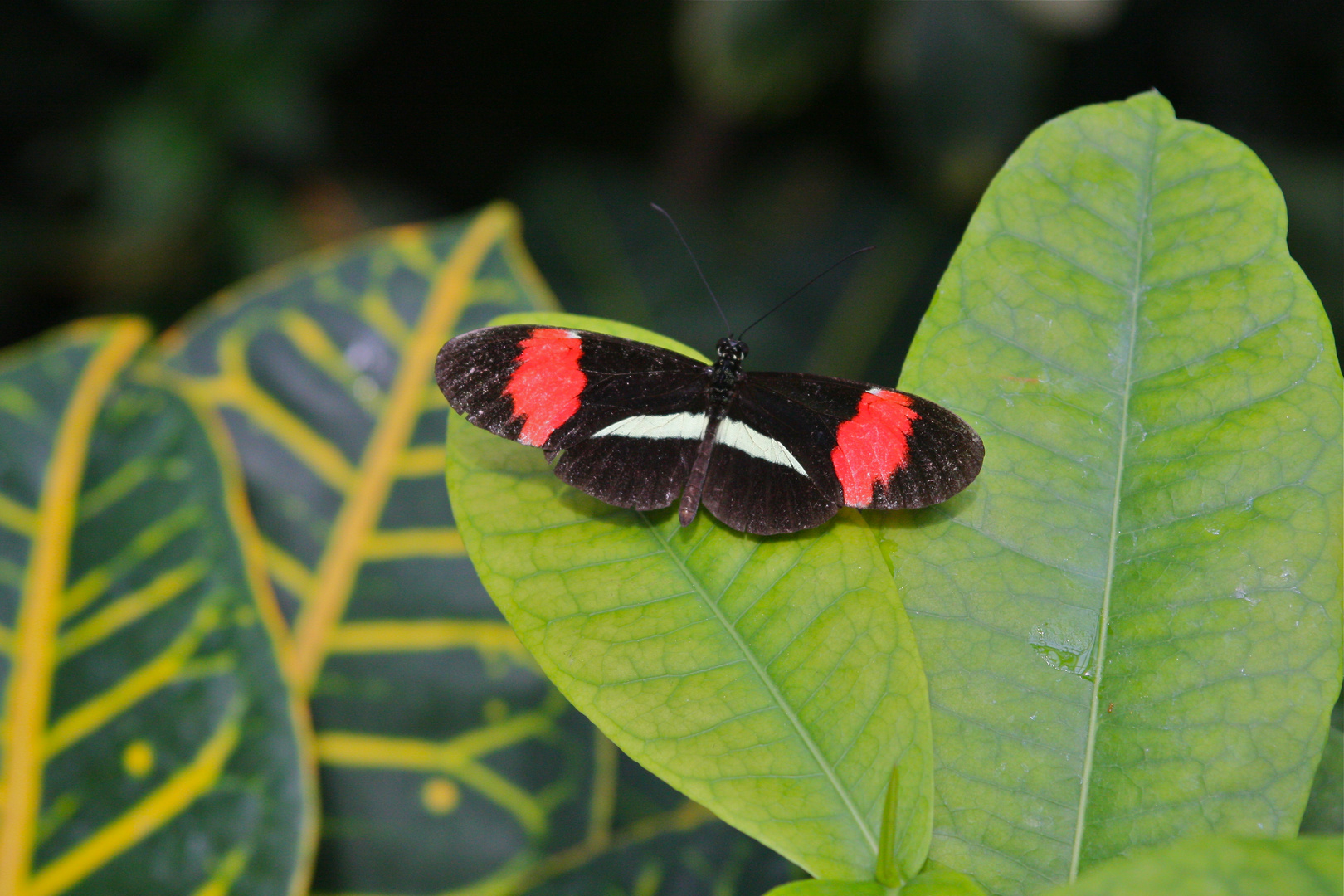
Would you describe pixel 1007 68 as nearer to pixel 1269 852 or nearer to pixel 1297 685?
pixel 1297 685

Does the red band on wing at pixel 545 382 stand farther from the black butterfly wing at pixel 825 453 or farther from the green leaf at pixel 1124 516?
the green leaf at pixel 1124 516

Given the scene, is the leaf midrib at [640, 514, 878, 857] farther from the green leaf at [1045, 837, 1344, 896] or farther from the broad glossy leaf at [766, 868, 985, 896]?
the green leaf at [1045, 837, 1344, 896]

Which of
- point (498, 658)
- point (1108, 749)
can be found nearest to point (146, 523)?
point (498, 658)

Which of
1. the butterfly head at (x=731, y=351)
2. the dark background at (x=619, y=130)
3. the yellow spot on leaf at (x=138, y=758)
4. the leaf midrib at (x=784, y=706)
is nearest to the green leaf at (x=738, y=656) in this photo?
the leaf midrib at (x=784, y=706)

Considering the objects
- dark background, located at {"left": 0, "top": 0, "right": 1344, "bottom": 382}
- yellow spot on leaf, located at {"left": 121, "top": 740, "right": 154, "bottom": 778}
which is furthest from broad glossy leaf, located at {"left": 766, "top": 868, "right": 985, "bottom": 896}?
dark background, located at {"left": 0, "top": 0, "right": 1344, "bottom": 382}

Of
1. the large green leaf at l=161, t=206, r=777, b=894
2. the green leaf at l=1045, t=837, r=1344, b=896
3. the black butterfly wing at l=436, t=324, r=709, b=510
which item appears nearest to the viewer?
the green leaf at l=1045, t=837, r=1344, b=896

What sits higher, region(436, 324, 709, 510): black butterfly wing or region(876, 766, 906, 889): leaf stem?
region(436, 324, 709, 510): black butterfly wing
